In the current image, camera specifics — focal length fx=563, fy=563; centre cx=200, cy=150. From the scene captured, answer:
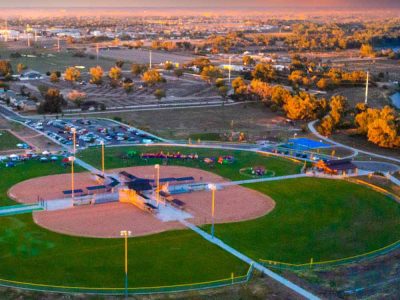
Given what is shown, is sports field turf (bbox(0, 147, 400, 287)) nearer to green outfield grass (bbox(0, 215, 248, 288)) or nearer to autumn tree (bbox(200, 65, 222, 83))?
green outfield grass (bbox(0, 215, 248, 288))

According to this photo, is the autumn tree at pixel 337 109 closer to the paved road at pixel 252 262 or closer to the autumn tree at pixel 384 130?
the autumn tree at pixel 384 130

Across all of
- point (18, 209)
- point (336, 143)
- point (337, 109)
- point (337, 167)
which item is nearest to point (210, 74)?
point (337, 109)

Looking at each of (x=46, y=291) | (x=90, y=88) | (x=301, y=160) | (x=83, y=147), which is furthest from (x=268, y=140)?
(x=90, y=88)

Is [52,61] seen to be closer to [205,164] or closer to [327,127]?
[327,127]

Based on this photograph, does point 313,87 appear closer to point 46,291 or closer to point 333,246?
point 333,246

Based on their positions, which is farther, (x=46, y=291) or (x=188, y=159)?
(x=188, y=159)

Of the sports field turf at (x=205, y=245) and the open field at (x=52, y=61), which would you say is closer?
the sports field turf at (x=205, y=245)

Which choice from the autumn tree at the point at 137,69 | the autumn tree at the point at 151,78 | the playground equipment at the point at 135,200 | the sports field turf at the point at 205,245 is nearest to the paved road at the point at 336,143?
the sports field turf at the point at 205,245
